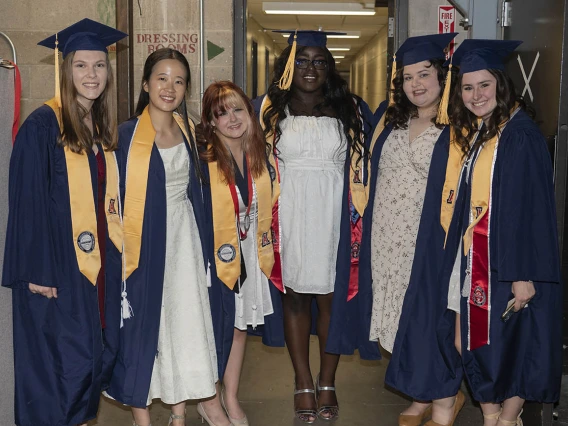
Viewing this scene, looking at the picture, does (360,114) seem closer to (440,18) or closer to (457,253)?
(457,253)

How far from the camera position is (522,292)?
2885 millimetres

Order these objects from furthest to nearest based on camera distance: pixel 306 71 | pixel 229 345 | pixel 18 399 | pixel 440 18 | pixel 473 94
→ pixel 440 18 → pixel 306 71 → pixel 229 345 → pixel 473 94 → pixel 18 399

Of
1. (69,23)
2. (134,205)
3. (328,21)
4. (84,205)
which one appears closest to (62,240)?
(84,205)

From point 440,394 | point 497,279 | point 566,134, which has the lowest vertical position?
point 440,394

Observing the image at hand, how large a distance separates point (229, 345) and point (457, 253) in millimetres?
1154

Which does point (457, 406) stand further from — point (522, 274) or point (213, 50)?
point (213, 50)

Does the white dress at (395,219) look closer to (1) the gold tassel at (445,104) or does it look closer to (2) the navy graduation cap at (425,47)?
(1) the gold tassel at (445,104)

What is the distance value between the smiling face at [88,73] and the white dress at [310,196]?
1.01 metres

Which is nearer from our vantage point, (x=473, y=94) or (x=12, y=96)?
(x=12, y=96)

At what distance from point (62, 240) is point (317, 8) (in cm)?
566

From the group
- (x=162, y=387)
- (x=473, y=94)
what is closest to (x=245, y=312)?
(x=162, y=387)

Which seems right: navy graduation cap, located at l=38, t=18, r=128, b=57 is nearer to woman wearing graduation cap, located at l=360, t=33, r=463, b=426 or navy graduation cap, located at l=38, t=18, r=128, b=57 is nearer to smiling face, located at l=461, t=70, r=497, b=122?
woman wearing graduation cap, located at l=360, t=33, r=463, b=426

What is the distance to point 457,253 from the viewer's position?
3.17 m

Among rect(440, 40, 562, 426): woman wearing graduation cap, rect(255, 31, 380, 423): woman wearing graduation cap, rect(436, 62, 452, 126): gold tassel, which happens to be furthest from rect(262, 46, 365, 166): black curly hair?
rect(440, 40, 562, 426): woman wearing graduation cap
